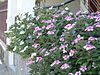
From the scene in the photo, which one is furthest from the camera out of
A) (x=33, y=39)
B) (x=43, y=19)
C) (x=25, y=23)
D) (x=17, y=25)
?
(x=17, y=25)

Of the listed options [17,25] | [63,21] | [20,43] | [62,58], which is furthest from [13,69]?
[62,58]

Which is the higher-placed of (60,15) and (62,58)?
(60,15)

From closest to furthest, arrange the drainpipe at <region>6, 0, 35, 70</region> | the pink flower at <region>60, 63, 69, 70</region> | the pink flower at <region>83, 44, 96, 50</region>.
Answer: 1. the pink flower at <region>83, 44, 96, 50</region>
2. the pink flower at <region>60, 63, 69, 70</region>
3. the drainpipe at <region>6, 0, 35, 70</region>

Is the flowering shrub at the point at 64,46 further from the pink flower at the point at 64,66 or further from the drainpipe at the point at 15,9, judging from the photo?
the drainpipe at the point at 15,9

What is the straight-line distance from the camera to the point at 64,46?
2568 mm

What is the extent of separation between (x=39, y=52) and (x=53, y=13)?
93 centimetres

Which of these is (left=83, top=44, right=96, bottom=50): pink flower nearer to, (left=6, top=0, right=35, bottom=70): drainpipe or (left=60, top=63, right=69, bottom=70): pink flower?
(left=60, top=63, right=69, bottom=70): pink flower

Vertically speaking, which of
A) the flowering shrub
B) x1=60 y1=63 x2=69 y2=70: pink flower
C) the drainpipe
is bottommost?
x1=60 y1=63 x2=69 y2=70: pink flower

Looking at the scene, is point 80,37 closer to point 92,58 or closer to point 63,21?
point 92,58

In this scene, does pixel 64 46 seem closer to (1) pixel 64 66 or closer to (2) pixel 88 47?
(1) pixel 64 66

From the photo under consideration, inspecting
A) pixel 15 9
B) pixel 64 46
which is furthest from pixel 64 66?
pixel 15 9

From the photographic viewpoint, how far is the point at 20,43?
375 cm

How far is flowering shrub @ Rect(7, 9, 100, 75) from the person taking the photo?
231cm

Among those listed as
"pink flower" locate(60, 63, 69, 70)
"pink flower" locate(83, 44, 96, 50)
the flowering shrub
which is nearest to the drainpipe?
the flowering shrub
